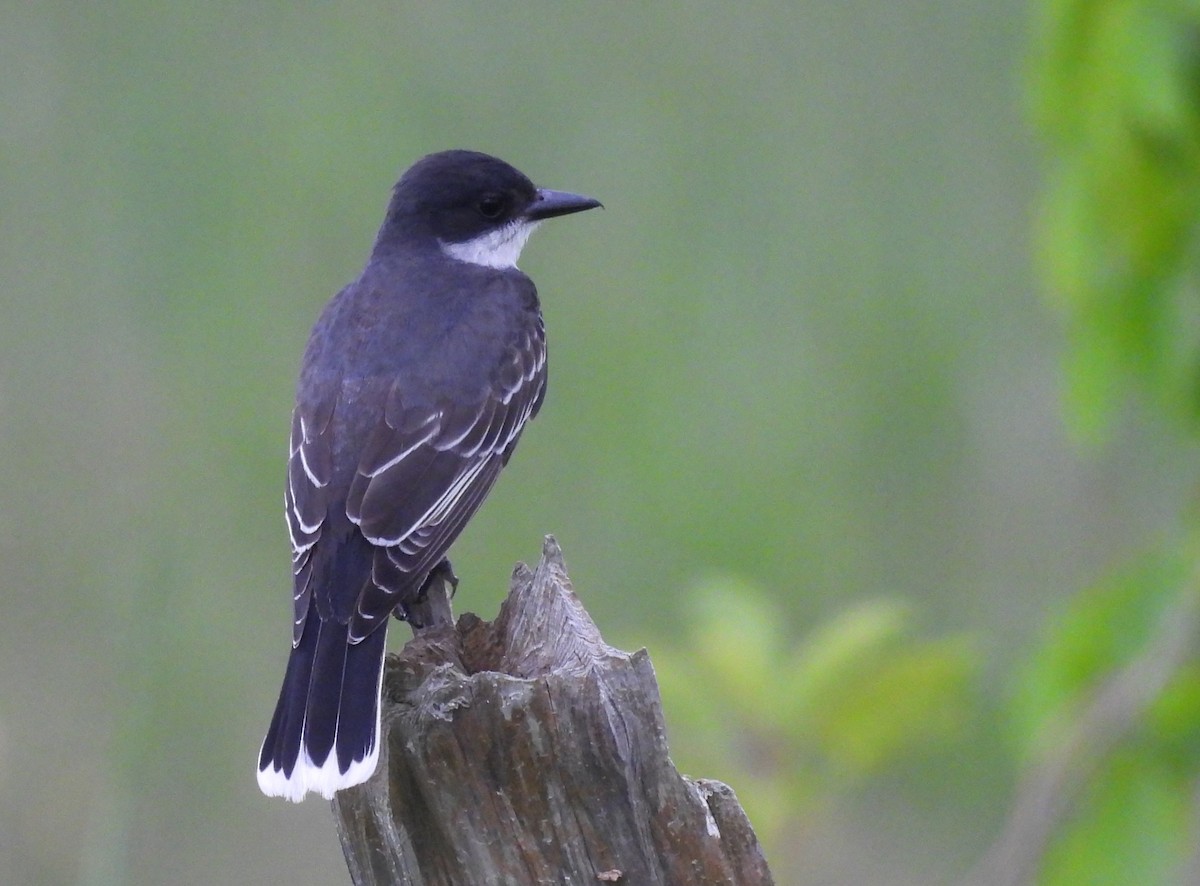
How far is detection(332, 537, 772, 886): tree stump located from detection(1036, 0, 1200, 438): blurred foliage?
4.44ft

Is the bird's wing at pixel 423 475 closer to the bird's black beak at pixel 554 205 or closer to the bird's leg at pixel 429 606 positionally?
the bird's leg at pixel 429 606

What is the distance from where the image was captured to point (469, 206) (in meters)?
6.19

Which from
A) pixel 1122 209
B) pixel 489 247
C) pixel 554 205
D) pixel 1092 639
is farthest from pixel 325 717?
pixel 554 205

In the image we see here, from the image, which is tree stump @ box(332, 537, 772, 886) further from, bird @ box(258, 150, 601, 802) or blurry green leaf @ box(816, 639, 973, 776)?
blurry green leaf @ box(816, 639, 973, 776)

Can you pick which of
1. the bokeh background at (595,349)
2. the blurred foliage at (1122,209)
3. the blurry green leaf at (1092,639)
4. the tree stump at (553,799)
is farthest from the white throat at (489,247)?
the tree stump at (553,799)

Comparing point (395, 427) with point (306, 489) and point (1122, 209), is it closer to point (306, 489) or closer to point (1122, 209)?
point (306, 489)

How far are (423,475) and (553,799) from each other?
184 cm

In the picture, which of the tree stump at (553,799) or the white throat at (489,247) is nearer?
the tree stump at (553,799)

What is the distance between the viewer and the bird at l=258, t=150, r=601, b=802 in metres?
4.09

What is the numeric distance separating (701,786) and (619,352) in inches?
204

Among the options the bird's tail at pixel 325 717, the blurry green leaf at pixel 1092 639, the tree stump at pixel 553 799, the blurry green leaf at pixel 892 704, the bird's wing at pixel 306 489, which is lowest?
the tree stump at pixel 553 799

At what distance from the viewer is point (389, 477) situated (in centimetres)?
484

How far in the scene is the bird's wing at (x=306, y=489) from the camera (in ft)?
15.1

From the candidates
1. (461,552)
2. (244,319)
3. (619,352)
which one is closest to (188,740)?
(461,552)
